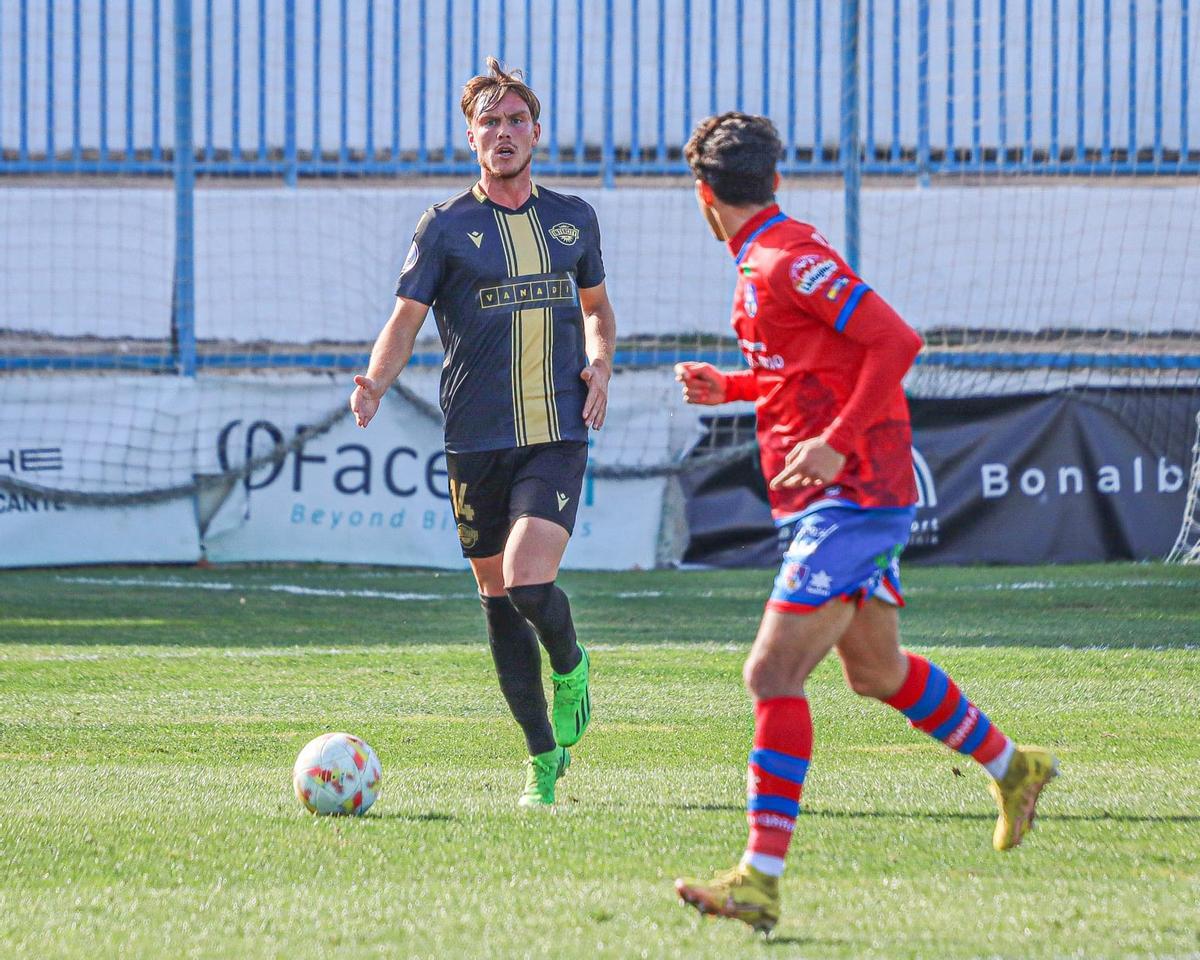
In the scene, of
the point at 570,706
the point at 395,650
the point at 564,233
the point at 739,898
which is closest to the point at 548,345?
the point at 564,233

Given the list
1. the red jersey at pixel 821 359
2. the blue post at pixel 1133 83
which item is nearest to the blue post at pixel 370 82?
the blue post at pixel 1133 83

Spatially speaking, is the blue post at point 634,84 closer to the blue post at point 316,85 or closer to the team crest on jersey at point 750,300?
the blue post at point 316,85

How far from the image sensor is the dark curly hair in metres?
3.71

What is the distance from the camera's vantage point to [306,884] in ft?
12.1

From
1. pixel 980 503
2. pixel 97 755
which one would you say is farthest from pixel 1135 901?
pixel 980 503

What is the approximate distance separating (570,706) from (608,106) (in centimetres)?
1046

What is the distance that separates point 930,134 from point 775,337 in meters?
11.4

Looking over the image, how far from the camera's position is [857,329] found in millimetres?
3557

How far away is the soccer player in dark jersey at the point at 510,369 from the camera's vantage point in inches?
196

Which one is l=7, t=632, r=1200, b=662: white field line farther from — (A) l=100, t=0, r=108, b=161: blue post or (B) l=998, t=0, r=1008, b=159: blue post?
(A) l=100, t=0, r=108, b=161: blue post

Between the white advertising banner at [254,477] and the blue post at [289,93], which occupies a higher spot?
the blue post at [289,93]

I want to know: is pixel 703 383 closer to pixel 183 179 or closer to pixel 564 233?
pixel 564 233

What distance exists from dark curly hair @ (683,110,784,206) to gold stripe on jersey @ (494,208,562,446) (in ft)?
4.34

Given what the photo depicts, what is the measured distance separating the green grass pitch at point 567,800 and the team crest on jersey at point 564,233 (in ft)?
5.36
